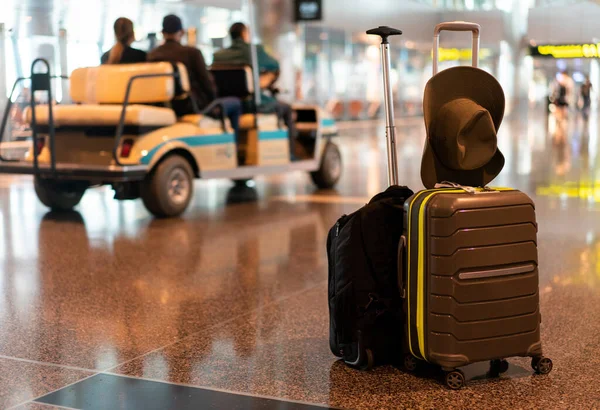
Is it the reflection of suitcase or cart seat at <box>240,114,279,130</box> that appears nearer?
the reflection of suitcase

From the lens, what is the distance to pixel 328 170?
10.9 meters

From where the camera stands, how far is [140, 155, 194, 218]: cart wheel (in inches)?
319

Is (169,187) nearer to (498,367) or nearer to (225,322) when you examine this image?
(225,322)

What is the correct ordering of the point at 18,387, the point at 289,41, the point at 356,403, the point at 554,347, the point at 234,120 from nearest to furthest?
the point at 356,403
the point at 18,387
the point at 554,347
the point at 234,120
the point at 289,41

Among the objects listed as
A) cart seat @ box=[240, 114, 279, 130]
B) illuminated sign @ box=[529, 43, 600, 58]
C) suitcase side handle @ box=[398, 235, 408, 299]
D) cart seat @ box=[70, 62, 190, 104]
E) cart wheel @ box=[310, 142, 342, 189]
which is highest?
illuminated sign @ box=[529, 43, 600, 58]

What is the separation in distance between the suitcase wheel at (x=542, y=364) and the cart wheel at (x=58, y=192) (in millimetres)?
5999

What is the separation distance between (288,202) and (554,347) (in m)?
5.85

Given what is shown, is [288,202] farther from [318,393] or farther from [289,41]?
[289,41]

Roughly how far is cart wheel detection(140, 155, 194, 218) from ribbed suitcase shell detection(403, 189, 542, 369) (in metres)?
5.00

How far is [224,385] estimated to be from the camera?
11.3 ft

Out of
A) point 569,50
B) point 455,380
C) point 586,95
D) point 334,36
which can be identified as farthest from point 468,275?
point 569,50

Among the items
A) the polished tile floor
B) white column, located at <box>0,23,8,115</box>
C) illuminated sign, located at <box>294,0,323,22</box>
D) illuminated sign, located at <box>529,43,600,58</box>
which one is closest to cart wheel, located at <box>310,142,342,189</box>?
the polished tile floor

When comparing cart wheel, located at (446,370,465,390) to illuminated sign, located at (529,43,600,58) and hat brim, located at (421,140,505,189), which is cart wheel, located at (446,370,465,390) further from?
illuminated sign, located at (529,43,600,58)

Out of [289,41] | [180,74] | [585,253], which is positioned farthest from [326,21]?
[585,253]
